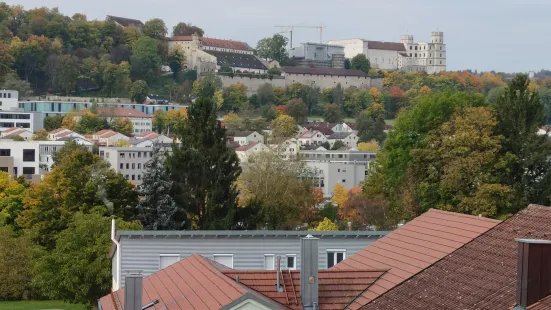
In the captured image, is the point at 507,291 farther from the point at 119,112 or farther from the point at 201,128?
the point at 119,112

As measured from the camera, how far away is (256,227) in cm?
4462

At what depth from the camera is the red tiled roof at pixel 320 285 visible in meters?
14.0

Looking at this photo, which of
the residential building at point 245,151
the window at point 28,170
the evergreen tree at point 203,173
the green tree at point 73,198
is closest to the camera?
the evergreen tree at point 203,173

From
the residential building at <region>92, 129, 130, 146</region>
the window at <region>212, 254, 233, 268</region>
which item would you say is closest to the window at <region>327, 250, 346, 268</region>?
the window at <region>212, 254, 233, 268</region>

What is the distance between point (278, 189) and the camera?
58438 mm

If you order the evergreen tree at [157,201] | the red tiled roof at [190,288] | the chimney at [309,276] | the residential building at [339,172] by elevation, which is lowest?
the residential building at [339,172]

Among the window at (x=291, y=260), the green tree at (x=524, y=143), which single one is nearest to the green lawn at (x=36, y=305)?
the green tree at (x=524, y=143)

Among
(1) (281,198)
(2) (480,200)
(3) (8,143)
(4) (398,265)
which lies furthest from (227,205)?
(3) (8,143)

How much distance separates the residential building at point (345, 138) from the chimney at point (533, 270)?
177 metres

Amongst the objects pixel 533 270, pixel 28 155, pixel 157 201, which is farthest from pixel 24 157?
pixel 533 270

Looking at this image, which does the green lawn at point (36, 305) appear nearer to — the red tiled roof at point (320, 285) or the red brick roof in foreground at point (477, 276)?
the red tiled roof at point (320, 285)

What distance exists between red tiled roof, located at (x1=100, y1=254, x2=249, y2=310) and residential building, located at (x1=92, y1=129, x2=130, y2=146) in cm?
14425

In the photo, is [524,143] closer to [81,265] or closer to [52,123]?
[81,265]

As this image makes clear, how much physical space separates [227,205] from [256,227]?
150cm
